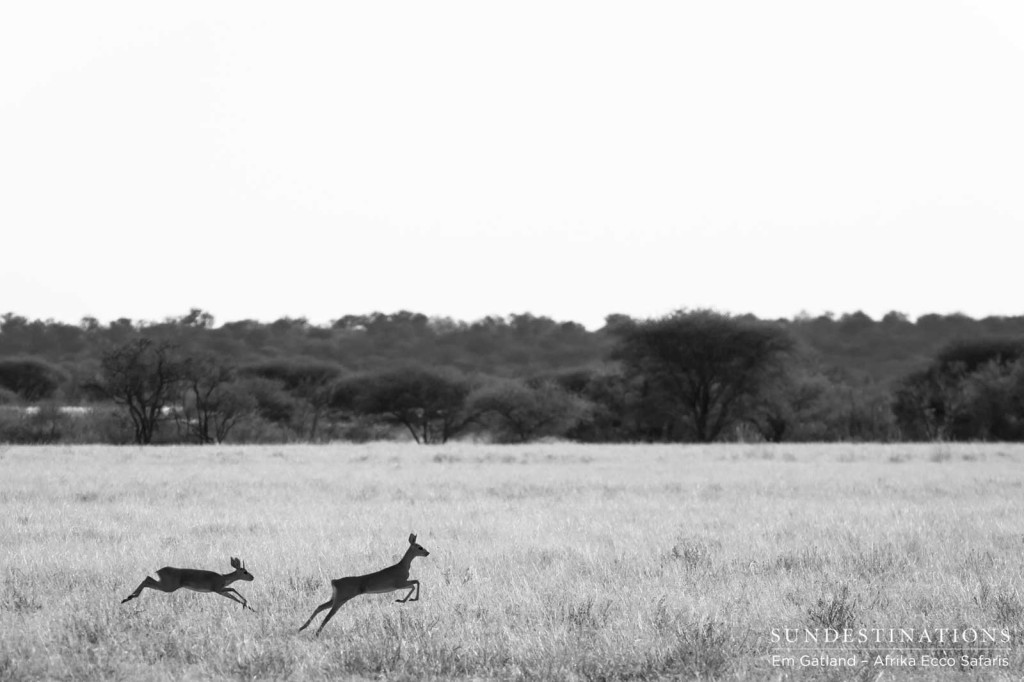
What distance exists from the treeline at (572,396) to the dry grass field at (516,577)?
93.4 ft

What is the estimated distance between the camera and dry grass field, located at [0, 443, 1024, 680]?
565 centimetres

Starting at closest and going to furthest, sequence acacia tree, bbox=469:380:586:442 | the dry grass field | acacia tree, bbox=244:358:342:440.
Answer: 1. the dry grass field
2. acacia tree, bbox=469:380:586:442
3. acacia tree, bbox=244:358:342:440

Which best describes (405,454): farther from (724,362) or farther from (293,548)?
(724,362)

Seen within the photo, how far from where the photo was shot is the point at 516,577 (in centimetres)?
773

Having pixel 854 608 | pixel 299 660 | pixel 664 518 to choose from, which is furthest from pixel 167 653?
pixel 664 518

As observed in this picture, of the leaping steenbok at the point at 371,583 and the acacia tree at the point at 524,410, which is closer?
the leaping steenbok at the point at 371,583

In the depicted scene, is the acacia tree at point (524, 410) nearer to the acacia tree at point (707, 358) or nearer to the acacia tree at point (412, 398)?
the acacia tree at point (412, 398)

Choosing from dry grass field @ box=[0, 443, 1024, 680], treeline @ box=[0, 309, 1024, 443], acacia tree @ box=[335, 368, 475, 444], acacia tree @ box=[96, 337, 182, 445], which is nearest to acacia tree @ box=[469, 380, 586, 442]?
treeline @ box=[0, 309, 1024, 443]

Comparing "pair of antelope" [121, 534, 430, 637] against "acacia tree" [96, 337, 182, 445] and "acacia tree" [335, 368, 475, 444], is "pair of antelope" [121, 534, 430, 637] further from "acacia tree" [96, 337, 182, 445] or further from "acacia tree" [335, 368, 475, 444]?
"acacia tree" [335, 368, 475, 444]

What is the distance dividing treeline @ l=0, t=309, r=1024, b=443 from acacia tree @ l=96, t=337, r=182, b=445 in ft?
0.27

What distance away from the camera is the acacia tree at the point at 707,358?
46938 mm

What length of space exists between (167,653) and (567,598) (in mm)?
2594

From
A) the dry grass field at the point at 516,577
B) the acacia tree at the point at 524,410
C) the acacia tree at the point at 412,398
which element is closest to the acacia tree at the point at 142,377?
the acacia tree at the point at 412,398

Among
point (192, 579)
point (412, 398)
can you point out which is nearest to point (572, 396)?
point (412, 398)
